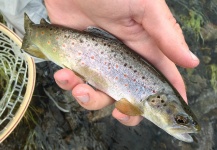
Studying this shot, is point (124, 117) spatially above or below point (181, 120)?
below

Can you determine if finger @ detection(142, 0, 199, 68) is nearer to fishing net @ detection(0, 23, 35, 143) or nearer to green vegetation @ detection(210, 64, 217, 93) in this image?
fishing net @ detection(0, 23, 35, 143)

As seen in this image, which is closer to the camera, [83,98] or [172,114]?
[172,114]

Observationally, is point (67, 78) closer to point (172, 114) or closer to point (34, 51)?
point (34, 51)

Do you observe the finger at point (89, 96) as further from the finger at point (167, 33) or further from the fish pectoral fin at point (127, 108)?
the finger at point (167, 33)

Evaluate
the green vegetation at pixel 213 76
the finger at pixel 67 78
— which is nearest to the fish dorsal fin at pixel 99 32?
the finger at pixel 67 78

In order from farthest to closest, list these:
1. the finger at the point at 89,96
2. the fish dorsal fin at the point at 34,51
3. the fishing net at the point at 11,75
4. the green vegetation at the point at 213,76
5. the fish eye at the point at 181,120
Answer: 1. the green vegetation at the point at 213,76
2. the fishing net at the point at 11,75
3. the fish dorsal fin at the point at 34,51
4. the finger at the point at 89,96
5. the fish eye at the point at 181,120

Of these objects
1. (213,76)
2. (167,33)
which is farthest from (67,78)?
(213,76)

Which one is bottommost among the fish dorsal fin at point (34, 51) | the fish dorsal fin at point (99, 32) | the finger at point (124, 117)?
the finger at point (124, 117)
